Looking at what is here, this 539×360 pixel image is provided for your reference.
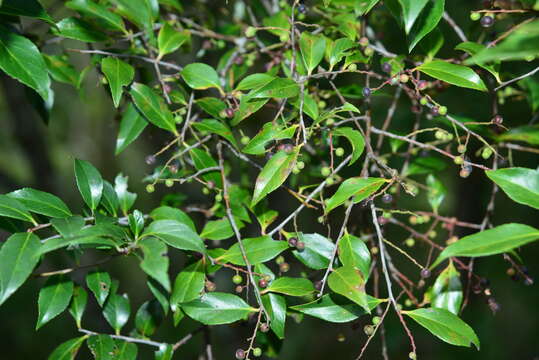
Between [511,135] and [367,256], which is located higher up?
[511,135]

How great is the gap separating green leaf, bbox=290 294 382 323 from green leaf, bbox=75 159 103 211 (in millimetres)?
515

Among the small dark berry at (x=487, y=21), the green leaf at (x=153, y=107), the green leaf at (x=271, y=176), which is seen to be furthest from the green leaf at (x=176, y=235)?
the small dark berry at (x=487, y=21)

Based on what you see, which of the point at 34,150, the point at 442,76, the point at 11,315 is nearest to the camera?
the point at 442,76

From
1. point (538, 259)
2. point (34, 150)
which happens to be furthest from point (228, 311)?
point (538, 259)

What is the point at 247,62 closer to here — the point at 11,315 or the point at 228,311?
the point at 228,311

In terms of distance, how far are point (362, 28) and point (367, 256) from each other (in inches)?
25.5

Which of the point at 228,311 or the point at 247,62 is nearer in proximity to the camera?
the point at 228,311

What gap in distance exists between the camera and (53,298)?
1.13m

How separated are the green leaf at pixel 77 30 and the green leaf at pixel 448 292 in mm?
1110

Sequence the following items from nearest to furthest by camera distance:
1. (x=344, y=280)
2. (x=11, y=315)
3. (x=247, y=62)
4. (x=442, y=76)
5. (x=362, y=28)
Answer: (x=344, y=280)
(x=442, y=76)
(x=362, y=28)
(x=247, y=62)
(x=11, y=315)

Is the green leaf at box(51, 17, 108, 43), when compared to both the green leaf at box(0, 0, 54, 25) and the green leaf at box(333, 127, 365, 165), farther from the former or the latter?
the green leaf at box(333, 127, 365, 165)

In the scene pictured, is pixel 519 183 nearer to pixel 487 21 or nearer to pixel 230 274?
pixel 487 21

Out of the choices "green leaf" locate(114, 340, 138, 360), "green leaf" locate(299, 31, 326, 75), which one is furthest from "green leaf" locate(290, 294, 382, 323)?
"green leaf" locate(299, 31, 326, 75)

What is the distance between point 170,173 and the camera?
1.41m
